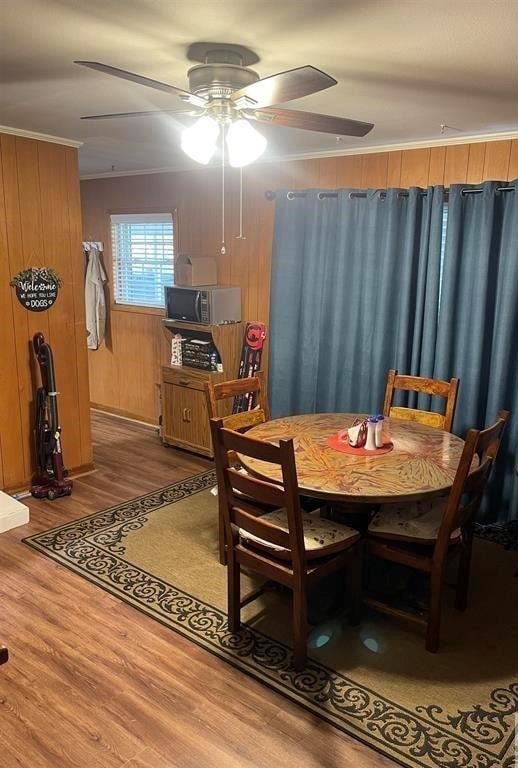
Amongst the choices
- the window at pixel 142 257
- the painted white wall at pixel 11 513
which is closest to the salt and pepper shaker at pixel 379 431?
the painted white wall at pixel 11 513

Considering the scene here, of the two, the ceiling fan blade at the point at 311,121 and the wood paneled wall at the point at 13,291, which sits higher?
the ceiling fan blade at the point at 311,121

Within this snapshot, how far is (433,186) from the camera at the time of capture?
3.77 meters

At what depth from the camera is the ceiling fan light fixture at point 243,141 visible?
88.9 inches

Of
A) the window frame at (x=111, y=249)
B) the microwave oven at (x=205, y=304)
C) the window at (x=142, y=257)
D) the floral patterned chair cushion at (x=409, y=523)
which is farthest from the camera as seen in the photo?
the window at (x=142, y=257)

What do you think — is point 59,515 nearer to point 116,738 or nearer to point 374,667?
point 116,738

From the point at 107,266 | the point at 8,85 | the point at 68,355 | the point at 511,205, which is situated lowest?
the point at 68,355

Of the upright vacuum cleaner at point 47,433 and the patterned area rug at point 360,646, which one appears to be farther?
the upright vacuum cleaner at point 47,433

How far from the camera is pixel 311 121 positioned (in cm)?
229

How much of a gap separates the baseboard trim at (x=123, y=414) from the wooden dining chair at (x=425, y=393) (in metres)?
2.77

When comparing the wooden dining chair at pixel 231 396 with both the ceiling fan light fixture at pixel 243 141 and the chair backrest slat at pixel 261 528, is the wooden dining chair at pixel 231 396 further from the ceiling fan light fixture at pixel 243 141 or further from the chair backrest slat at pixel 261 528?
the ceiling fan light fixture at pixel 243 141

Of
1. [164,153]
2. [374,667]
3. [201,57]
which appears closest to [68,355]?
[164,153]

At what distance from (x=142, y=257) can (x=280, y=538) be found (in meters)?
4.06

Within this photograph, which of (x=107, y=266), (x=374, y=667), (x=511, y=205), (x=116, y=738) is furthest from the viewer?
(x=107, y=266)

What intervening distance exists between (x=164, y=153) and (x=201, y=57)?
2353 mm
